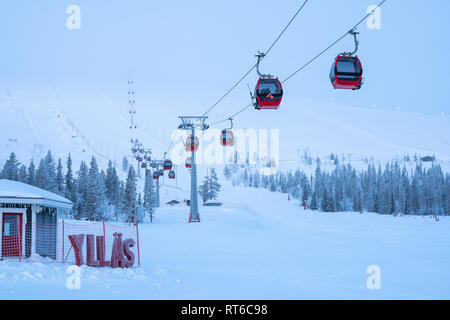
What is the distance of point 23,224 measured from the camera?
52.6 ft

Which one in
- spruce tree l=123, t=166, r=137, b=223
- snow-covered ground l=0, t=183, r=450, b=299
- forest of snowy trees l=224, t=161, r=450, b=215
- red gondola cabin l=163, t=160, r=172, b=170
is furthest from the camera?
forest of snowy trees l=224, t=161, r=450, b=215

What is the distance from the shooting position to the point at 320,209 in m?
122

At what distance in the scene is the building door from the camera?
16406mm

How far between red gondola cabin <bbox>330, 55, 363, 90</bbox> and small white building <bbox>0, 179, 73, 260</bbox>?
11.5 meters

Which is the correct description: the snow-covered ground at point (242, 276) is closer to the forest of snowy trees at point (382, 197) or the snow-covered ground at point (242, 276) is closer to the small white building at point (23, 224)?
the small white building at point (23, 224)

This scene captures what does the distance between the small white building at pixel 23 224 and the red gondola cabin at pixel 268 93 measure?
901 cm

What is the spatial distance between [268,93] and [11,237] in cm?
1063

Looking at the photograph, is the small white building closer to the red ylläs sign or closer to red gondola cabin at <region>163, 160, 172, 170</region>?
the red ylläs sign

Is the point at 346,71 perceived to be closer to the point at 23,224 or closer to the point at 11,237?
the point at 23,224

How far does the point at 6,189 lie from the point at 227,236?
1837cm

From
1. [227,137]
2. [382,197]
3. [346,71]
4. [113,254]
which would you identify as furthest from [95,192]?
[382,197]

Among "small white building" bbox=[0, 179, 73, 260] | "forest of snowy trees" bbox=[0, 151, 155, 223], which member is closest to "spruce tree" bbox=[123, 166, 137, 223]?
"forest of snowy trees" bbox=[0, 151, 155, 223]

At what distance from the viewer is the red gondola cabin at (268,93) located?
14.3 meters
